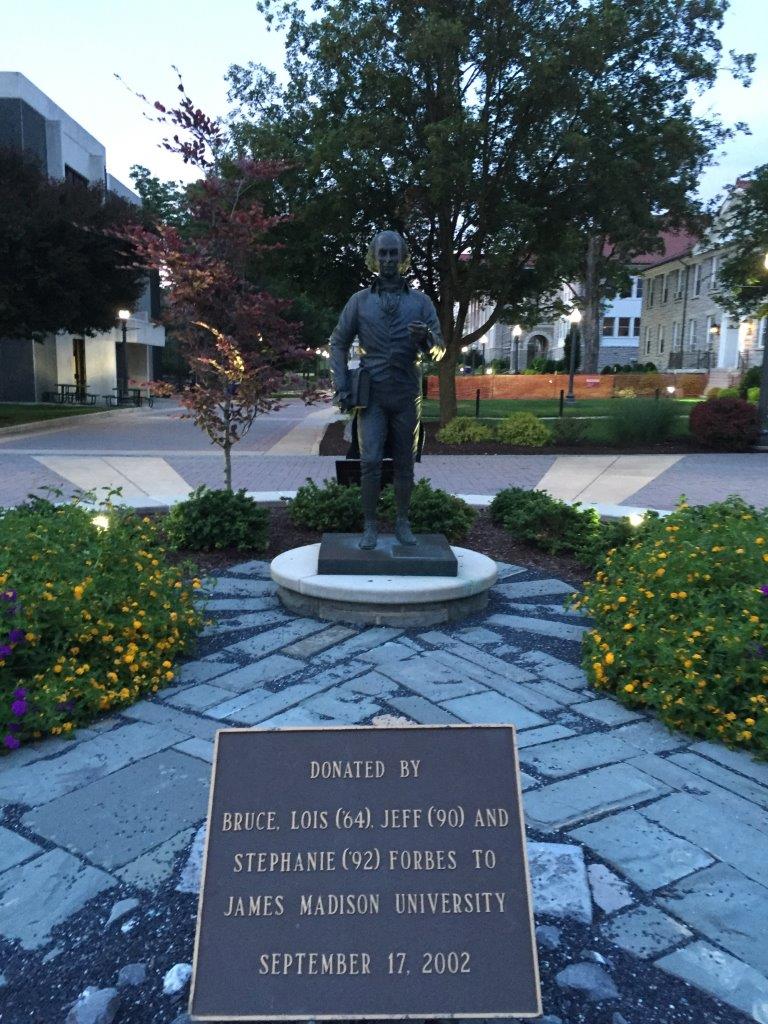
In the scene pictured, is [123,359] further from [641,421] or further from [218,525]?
[218,525]

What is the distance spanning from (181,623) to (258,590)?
129 centimetres

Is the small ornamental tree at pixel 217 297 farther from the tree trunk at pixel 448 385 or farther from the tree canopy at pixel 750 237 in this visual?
the tree canopy at pixel 750 237

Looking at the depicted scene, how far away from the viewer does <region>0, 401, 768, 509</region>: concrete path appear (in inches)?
423

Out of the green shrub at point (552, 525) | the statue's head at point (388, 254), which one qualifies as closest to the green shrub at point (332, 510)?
the green shrub at point (552, 525)

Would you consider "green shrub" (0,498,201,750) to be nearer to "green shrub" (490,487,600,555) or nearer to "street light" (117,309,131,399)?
"green shrub" (490,487,600,555)

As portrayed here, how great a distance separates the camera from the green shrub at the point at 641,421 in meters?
16.3

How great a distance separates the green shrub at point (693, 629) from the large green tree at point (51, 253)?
16.4 m

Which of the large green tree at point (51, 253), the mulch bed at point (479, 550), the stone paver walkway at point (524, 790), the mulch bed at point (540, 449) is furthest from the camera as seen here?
the large green tree at point (51, 253)

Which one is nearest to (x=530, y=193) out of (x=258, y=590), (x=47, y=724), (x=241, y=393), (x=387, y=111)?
(x=387, y=111)

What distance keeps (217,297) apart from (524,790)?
5796 millimetres

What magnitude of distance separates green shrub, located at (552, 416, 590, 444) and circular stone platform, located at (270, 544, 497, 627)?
11840mm

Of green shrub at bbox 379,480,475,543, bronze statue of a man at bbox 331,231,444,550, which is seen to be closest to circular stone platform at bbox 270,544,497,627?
bronze statue of a man at bbox 331,231,444,550

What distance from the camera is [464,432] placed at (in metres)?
16.5

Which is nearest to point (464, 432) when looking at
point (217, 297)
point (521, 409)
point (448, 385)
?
point (448, 385)
